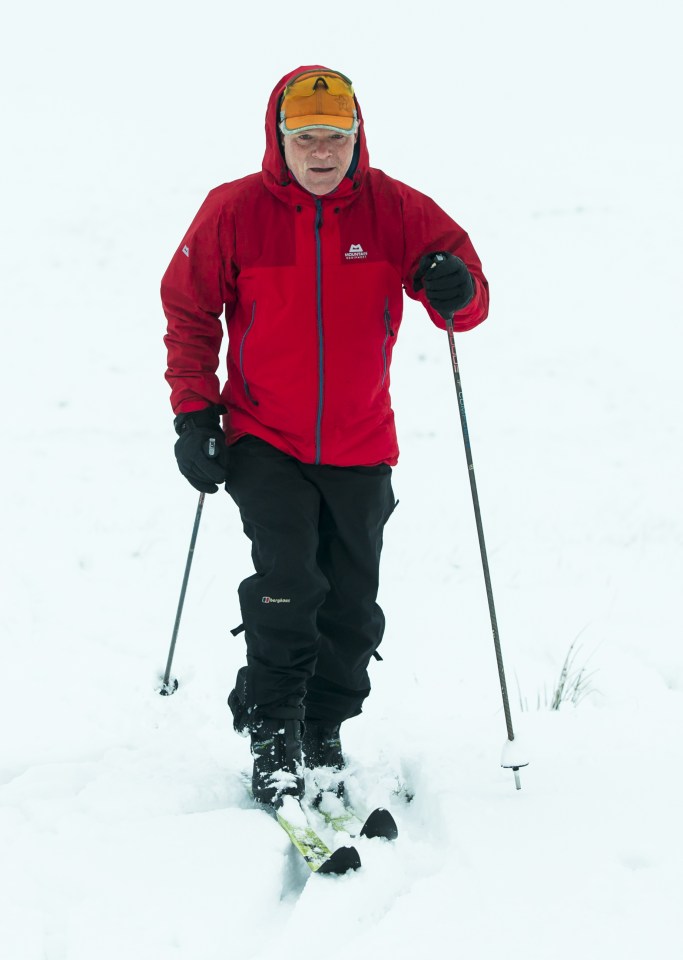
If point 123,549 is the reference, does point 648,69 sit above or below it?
above

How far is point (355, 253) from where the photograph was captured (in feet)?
10.5

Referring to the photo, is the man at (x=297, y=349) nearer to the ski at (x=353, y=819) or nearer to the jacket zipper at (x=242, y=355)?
the jacket zipper at (x=242, y=355)

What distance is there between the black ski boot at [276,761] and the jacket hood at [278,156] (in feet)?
6.18

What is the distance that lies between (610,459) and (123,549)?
4.84 m

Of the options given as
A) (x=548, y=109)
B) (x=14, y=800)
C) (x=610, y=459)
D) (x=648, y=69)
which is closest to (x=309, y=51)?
(x=548, y=109)

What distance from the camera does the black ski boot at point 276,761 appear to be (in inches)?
122

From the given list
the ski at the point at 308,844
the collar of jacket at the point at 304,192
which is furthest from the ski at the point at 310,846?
the collar of jacket at the point at 304,192

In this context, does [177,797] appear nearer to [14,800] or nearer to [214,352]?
[14,800]

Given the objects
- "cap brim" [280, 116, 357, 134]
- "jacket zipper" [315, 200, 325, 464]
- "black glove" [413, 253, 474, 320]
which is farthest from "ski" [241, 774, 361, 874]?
"cap brim" [280, 116, 357, 134]

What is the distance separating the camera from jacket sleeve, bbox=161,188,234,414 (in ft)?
10.4

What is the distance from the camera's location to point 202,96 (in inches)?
725

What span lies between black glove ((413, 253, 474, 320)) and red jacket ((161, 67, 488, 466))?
167 millimetres

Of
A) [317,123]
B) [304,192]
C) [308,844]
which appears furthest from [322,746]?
[317,123]

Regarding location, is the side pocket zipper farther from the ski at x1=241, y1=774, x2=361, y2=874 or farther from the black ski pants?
the ski at x1=241, y1=774, x2=361, y2=874
